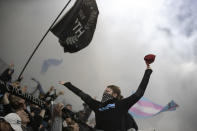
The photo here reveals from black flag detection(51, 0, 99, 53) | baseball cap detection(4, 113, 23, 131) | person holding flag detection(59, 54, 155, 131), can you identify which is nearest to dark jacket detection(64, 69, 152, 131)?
person holding flag detection(59, 54, 155, 131)

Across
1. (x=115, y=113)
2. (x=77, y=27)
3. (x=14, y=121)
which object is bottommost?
(x=14, y=121)

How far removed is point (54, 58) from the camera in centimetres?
859

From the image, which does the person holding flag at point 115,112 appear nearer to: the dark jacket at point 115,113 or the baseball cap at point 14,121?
the dark jacket at point 115,113

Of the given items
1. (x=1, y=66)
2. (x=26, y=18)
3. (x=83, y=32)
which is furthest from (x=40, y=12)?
(x=83, y=32)

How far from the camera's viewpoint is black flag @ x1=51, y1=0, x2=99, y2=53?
4.09 m

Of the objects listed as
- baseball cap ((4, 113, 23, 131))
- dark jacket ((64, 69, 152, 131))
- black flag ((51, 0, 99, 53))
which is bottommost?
baseball cap ((4, 113, 23, 131))

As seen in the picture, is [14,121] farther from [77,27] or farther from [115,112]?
[77,27]

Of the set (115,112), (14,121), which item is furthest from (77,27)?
(14,121)

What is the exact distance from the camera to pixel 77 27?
4.21 meters

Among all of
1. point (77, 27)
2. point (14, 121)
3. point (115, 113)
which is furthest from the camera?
point (77, 27)

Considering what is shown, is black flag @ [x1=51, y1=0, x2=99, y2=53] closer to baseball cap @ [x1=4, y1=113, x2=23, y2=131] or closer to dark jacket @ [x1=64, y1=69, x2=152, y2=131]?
dark jacket @ [x1=64, y1=69, x2=152, y2=131]

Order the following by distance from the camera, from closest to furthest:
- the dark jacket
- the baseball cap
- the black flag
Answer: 1. the baseball cap
2. the dark jacket
3. the black flag

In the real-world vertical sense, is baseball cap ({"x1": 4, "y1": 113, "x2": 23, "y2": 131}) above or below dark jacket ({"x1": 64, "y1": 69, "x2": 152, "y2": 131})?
below

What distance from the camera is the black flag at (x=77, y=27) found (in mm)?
4094
